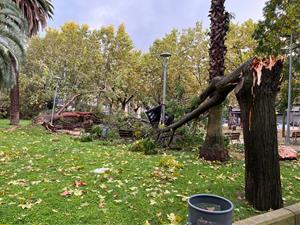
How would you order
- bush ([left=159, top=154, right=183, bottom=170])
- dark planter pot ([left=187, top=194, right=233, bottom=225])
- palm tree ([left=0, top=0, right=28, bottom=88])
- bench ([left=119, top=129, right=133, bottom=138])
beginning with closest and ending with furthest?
dark planter pot ([left=187, top=194, right=233, bottom=225])
bush ([left=159, top=154, right=183, bottom=170])
bench ([left=119, top=129, right=133, bottom=138])
palm tree ([left=0, top=0, right=28, bottom=88])

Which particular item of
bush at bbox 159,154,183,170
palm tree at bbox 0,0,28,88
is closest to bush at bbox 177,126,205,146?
bush at bbox 159,154,183,170

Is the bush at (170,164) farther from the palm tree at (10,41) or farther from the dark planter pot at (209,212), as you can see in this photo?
the palm tree at (10,41)

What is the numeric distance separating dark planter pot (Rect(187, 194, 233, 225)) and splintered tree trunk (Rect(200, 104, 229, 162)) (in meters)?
4.64

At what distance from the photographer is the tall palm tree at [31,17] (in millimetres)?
20078

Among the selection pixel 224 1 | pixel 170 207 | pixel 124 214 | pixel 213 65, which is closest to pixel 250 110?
pixel 170 207

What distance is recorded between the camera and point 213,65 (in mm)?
8711

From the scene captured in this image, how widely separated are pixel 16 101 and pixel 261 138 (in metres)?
18.5

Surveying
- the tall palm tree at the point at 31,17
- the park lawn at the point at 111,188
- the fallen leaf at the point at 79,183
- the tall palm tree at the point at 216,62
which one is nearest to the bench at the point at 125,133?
the park lawn at the point at 111,188

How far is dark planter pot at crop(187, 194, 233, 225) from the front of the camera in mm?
3199

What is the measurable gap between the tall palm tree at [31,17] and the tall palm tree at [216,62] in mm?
14499

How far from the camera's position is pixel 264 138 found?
4.98m

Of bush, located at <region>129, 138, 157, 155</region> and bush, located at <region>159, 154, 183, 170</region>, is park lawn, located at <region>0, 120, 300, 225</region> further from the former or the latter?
bush, located at <region>129, 138, 157, 155</region>

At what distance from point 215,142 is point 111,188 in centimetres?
387

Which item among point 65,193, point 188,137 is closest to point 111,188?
point 65,193
